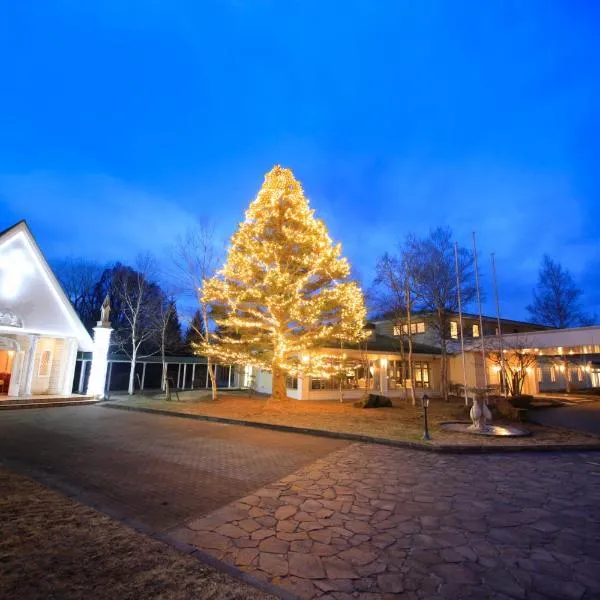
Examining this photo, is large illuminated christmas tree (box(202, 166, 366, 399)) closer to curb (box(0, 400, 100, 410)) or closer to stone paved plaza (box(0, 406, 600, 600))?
curb (box(0, 400, 100, 410))

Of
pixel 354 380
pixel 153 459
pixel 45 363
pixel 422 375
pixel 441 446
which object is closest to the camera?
pixel 153 459

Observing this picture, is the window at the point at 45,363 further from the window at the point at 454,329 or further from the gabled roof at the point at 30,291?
the window at the point at 454,329

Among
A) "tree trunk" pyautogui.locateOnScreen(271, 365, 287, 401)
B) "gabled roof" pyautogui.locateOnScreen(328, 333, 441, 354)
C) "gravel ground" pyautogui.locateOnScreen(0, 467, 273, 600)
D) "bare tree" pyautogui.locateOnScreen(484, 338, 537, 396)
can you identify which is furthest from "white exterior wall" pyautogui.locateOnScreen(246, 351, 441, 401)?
"gravel ground" pyautogui.locateOnScreen(0, 467, 273, 600)

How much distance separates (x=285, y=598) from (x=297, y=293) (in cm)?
1339

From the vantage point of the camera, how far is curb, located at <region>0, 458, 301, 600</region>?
3229mm

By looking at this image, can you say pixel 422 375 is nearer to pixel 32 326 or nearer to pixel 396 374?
pixel 396 374

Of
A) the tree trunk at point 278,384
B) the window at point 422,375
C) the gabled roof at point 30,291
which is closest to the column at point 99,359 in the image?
the gabled roof at point 30,291

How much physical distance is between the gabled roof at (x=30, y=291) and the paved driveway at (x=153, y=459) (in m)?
6.39

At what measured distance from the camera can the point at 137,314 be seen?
76.1ft

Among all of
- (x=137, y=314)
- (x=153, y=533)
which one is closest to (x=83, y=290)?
(x=137, y=314)

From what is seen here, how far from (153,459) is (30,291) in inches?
595

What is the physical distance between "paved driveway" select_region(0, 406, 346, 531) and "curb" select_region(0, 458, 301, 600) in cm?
4

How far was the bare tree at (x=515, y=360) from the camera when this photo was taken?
2400 cm

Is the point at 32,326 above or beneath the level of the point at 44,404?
A: above
